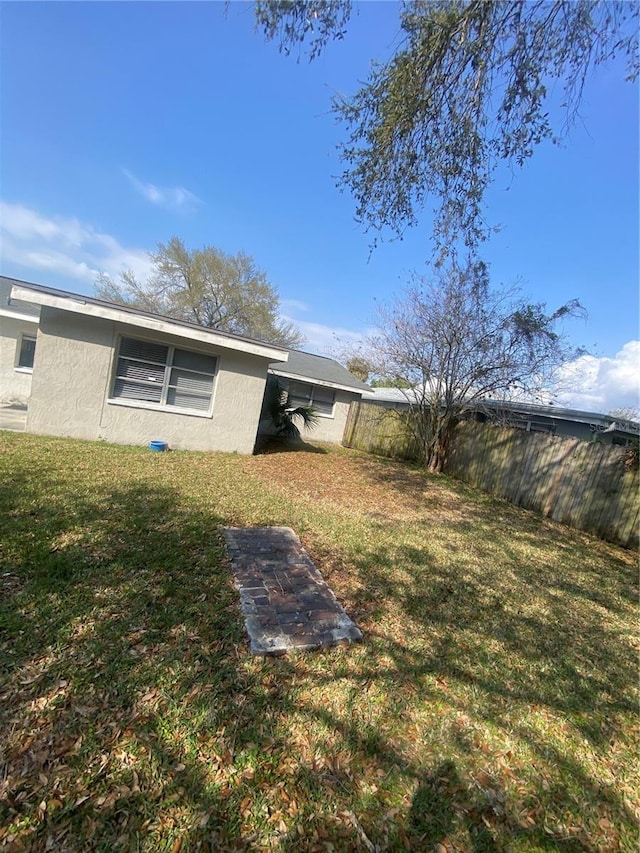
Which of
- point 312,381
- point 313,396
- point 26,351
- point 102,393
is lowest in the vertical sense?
point 102,393

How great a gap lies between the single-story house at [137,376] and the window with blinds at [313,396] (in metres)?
5.19

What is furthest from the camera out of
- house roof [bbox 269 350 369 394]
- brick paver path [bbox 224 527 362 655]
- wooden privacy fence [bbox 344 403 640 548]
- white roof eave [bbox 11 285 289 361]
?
house roof [bbox 269 350 369 394]

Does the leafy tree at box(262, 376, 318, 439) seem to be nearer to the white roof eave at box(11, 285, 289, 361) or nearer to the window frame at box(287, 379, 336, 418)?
the white roof eave at box(11, 285, 289, 361)

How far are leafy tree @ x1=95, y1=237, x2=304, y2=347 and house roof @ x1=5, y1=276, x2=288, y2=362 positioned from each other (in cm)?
1754

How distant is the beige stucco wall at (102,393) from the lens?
766cm

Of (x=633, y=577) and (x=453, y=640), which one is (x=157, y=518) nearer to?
(x=453, y=640)

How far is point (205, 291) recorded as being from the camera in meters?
26.7

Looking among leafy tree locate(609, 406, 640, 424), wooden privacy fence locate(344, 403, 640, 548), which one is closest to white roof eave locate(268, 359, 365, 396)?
wooden privacy fence locate(344, 403, 640, 548)

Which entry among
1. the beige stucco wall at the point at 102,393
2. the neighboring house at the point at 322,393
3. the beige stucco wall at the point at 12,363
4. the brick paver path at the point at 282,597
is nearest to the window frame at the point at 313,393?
the neighboring house at the point at 322,393

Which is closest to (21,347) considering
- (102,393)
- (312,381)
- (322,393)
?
(102,393)

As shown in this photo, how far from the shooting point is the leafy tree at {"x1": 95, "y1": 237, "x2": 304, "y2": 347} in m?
25.8

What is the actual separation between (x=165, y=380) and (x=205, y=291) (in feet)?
67.1

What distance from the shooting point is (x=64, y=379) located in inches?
307

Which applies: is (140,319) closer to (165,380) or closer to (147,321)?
(147,321)
